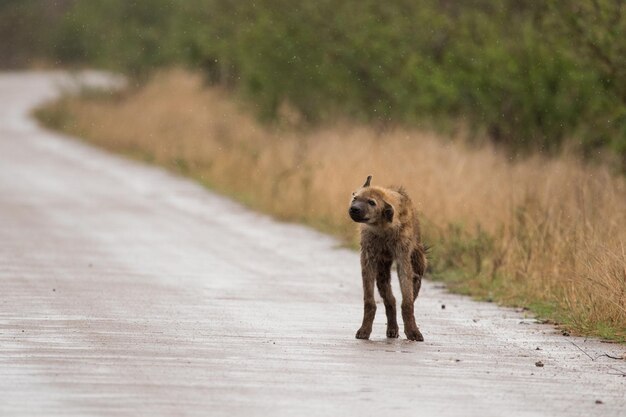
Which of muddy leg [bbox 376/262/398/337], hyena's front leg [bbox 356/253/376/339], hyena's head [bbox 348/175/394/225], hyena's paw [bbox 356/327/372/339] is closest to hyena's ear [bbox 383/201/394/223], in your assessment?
hyena's head [bbox 348/175/394/225]

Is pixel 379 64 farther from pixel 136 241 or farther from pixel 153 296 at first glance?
pixel 153 296

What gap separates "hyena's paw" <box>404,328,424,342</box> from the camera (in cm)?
1232

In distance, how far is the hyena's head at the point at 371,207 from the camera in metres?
12.0

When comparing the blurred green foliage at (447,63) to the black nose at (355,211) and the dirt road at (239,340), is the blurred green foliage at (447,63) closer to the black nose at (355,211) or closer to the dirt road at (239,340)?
the dirt road at (239,340)

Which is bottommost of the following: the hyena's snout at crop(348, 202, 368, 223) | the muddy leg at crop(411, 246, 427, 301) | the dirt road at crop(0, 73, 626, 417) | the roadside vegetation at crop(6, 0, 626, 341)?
the dirt road at crop(0, 73, 626, 417)

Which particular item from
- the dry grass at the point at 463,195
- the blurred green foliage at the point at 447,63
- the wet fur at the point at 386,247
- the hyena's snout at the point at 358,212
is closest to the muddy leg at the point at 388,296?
the wet fur at the point at 386,247

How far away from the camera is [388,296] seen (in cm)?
1261

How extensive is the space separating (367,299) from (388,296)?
0.37 meters

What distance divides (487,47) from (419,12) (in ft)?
13.7

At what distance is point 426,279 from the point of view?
1762cm

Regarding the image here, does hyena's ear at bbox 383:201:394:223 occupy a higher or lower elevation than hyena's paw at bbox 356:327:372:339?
higher

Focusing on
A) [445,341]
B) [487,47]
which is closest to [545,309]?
[445,341]

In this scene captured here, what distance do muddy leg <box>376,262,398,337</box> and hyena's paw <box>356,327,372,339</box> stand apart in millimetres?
239

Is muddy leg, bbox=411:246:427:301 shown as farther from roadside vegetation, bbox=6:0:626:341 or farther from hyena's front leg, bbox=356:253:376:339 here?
A: roadside vegetation, bbox=6:0:626:341
